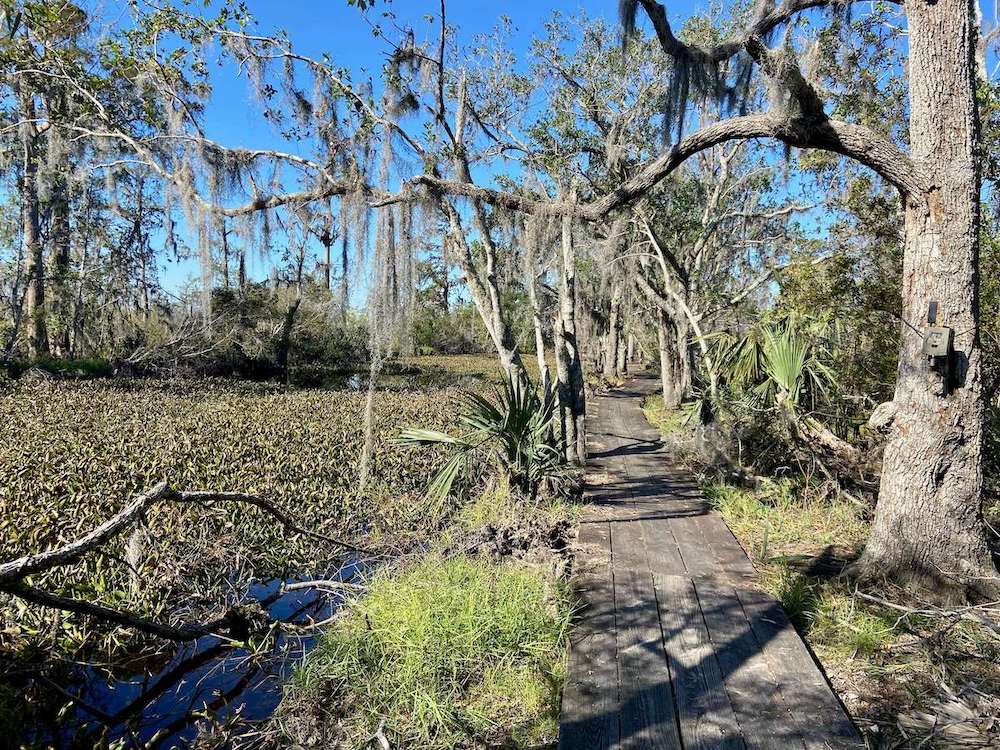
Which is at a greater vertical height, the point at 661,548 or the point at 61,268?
the point at 61,268

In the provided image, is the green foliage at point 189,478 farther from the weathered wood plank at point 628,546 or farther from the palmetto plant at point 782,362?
the palmetto plant at point 782,362

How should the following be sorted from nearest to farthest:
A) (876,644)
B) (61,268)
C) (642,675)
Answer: (642,675)
(876,644)
(61,268)

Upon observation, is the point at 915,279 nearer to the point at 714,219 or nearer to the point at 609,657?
the point at 609,657

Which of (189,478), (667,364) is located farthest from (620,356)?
(189,478)

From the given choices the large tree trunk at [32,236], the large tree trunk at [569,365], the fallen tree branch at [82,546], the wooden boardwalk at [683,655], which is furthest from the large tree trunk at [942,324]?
the large tree trunk at [32,236]

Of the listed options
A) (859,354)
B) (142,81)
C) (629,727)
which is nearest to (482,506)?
(629,727)

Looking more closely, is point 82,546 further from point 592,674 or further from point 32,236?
point 32,236

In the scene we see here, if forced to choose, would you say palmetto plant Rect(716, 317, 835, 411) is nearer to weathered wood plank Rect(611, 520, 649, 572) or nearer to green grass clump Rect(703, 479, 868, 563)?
green grass clump Rect(703, 479, 868, 563)

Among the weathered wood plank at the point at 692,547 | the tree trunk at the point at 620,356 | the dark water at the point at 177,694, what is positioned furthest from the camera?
the tree trunk at the point at 620,356

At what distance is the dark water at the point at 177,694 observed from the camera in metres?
3.14

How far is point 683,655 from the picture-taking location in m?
3.13

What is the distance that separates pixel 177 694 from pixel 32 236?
1693 cm

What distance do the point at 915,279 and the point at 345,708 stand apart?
13.3 feet

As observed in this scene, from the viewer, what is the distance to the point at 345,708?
10.5 feet
